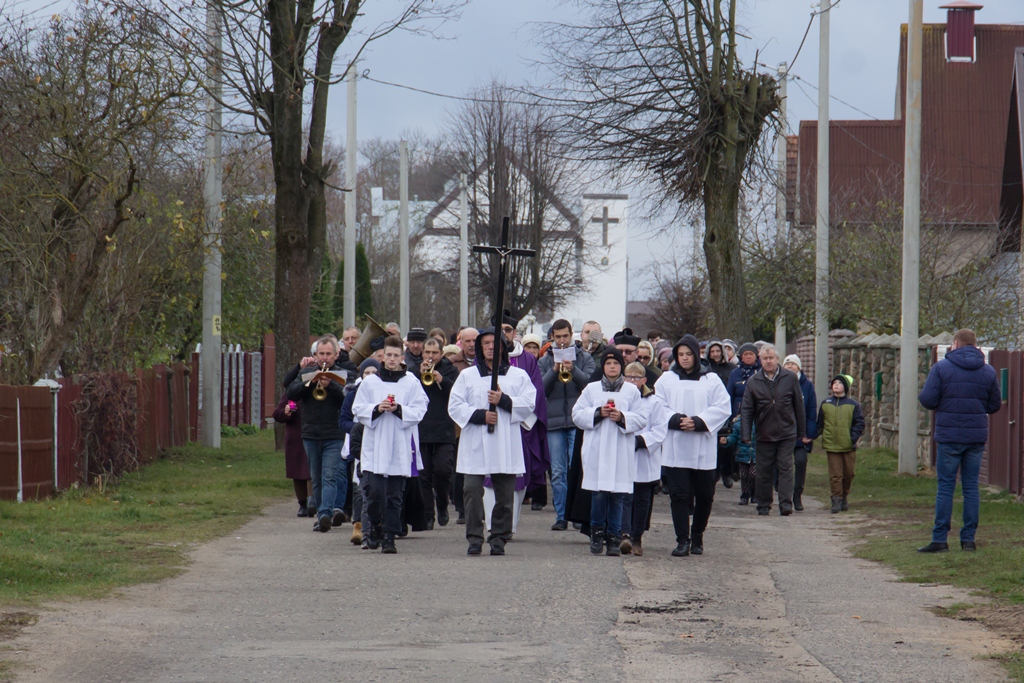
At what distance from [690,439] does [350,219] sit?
17790 mm

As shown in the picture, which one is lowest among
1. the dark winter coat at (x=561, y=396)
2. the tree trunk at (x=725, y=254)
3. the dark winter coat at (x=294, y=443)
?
the dark winter coat at (x=294, y=443)

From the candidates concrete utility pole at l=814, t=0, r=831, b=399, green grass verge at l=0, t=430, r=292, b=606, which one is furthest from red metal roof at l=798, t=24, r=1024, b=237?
green grass verge at l=0, t=430, r=292, b=606

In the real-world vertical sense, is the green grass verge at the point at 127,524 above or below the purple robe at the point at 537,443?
below

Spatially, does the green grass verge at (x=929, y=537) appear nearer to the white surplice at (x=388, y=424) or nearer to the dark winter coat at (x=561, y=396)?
the dark winter coat at (x=561, y=396)

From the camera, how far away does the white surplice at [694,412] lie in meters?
11.8

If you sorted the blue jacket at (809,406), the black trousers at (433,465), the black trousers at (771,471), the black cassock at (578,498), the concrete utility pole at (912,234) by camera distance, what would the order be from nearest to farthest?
the black cassock at (578,498) < the black trousers at (433,465) < the black trousers at (771,471) < the blue jacket at (809,406) < the concrete utility pole at (912,234)

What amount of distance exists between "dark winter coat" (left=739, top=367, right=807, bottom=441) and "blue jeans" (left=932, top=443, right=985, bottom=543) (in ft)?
11.3

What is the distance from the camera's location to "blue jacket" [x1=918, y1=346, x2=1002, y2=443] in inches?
456

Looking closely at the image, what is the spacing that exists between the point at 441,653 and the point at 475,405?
4.33 metres

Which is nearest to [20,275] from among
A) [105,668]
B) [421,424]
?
[421,424]

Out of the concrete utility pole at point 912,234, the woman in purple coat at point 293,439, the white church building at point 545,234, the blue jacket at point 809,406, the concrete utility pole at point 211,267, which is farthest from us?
the white church building at point 545,234

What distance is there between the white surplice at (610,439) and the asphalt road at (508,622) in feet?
2.19

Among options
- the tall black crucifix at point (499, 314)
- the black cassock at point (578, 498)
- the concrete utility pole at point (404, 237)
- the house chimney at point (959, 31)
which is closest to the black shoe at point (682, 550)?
the black cassock at point (578, 498)

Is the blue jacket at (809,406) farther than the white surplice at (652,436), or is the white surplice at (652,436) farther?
the blue jacket at (809,406)
